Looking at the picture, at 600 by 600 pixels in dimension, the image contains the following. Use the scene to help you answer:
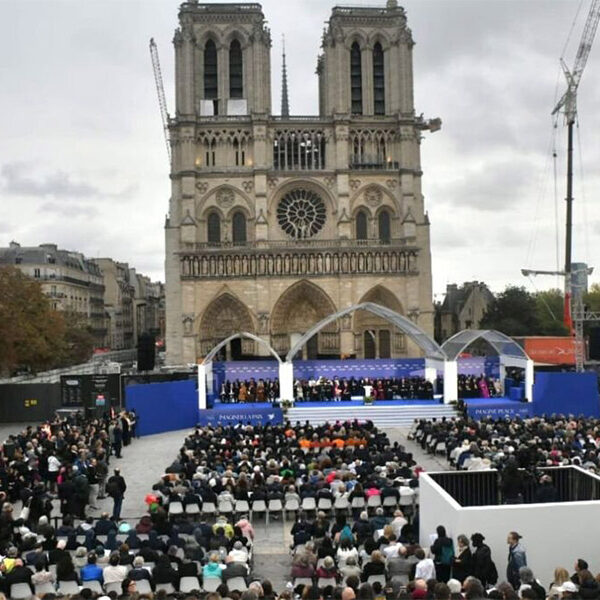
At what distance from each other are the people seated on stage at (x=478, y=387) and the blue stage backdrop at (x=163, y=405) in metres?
11.9

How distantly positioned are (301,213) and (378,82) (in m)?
11.6

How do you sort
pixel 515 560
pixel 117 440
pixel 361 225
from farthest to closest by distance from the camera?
1. pixel 361 225
2. pixel 117 440
3. pixel 515 560

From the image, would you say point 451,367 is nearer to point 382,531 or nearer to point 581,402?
point 581,402

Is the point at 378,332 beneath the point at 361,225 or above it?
beneath

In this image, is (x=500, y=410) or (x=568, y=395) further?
(x=568, y=395)

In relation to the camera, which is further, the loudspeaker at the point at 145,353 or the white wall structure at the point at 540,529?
the loudspeaker at the point at 145,353

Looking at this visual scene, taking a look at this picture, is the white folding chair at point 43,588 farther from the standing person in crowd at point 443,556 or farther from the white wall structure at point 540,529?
the white wall structure at point 540,529

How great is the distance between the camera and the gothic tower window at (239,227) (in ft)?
171

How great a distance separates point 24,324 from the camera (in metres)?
36.1

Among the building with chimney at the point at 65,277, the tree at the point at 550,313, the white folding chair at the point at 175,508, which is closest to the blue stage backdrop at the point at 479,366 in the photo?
the white folding chair at the point at 175,508

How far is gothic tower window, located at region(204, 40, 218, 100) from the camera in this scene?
52.7 meters

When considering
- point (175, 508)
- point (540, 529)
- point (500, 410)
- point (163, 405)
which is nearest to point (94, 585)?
point (175, 508)

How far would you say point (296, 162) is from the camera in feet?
173

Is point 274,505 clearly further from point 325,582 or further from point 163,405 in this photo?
point 163,405
